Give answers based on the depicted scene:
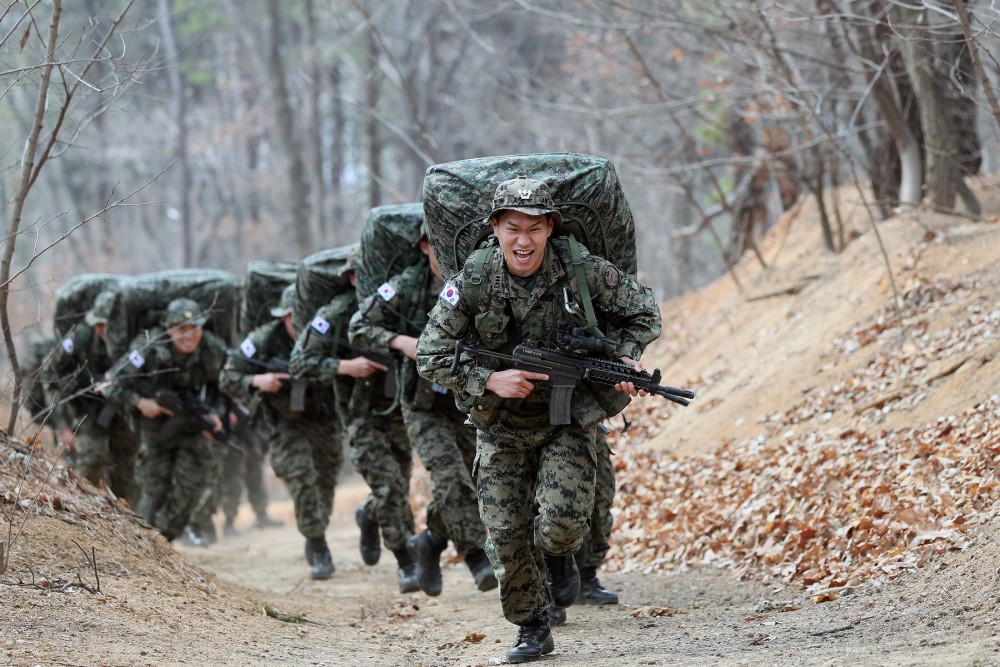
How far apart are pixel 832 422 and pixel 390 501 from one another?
11.8 ft

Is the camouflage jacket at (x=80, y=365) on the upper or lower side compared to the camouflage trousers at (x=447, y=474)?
upper

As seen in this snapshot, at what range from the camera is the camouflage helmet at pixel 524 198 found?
541 cm

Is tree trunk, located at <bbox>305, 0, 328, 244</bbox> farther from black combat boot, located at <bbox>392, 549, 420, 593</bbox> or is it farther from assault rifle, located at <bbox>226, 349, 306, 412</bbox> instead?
black combat boot, located at <bbox>392, 549, 420, 593</bbox>

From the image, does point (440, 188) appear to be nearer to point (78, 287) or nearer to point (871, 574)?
point (871, 574)

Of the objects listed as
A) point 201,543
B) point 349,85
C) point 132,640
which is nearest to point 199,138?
point 349,85

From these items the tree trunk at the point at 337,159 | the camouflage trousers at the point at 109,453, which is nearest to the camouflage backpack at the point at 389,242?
the camouflage trousers at the point at 109,453

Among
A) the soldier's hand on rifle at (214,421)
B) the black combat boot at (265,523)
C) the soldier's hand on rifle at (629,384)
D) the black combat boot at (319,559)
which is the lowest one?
the black combat boot at (265,523)

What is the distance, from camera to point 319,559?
10.5 metres

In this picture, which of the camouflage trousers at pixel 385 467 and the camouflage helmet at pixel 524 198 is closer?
the camouflage helmet at pixel 524 198

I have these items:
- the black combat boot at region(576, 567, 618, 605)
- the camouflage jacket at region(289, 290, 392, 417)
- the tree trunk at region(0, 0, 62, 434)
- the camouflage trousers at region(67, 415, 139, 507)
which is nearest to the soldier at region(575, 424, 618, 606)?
the black combat boot at region(576, 567, 618, 605)

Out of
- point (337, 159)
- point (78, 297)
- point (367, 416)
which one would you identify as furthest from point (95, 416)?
point (337, 159)

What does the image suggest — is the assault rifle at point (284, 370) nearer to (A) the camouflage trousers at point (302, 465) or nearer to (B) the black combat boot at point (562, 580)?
(A) the camouflage trousers at point (302, 465)

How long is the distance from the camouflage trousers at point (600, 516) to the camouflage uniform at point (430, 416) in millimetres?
876

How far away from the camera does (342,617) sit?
26.0 ft
